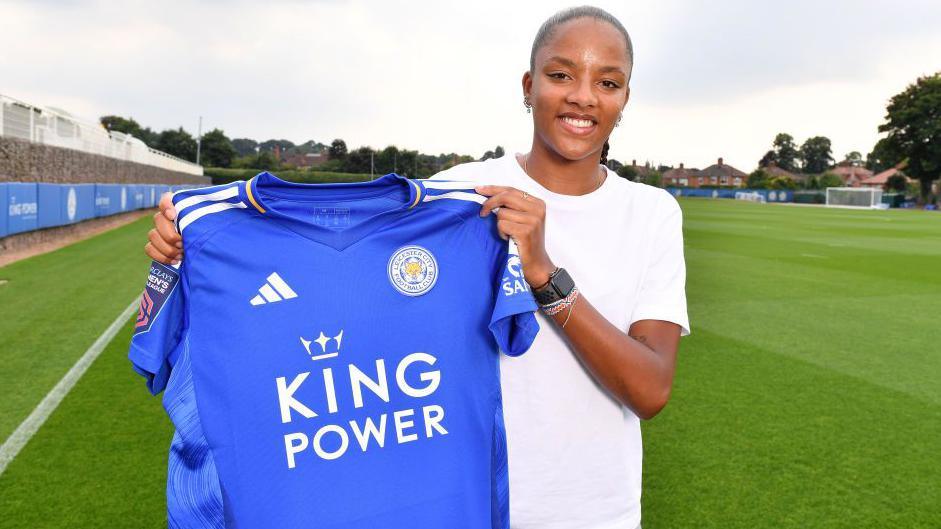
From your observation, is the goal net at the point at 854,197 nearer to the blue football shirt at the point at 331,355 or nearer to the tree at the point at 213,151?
the blue football shirt at the point at 331,355

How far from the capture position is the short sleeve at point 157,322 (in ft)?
5.83

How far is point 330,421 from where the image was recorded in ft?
5.78

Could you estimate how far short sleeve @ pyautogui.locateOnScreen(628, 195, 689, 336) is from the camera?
1871 mm

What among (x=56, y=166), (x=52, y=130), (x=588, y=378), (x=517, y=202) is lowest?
(x=588, y=378)

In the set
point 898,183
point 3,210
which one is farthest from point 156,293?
point 898,183

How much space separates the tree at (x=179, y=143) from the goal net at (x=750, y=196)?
2802 inches

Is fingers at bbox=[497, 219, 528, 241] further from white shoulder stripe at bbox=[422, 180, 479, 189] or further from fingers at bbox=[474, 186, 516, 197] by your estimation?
white shoulder stripe at bbox=[422, 180, 479, 189]

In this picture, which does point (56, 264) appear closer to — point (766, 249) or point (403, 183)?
point (403, 183)

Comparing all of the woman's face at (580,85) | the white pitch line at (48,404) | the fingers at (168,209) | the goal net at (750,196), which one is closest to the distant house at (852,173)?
the goal net at (750,196)

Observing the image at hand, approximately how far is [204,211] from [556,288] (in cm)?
92

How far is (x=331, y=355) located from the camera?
5.93 feet

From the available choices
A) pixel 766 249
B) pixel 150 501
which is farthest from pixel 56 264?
pixel 766 249

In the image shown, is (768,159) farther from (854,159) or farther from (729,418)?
(729,418)

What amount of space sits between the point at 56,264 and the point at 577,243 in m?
13.3
